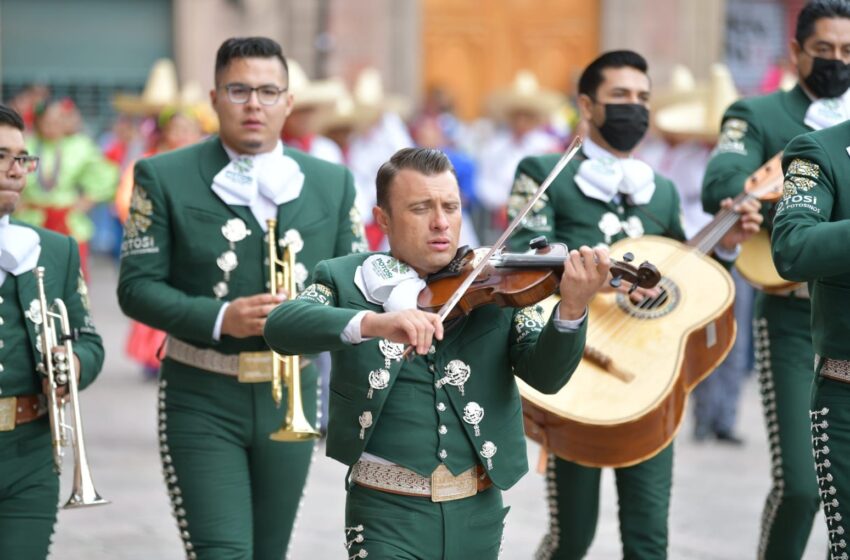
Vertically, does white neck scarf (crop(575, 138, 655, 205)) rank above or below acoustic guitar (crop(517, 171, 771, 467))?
above

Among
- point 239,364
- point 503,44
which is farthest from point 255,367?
point 503,44

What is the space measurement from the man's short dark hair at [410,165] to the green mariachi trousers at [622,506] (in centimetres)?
177

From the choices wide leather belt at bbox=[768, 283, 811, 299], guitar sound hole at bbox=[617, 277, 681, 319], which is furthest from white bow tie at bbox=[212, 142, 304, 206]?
wide leather belt at bbox=[768, 283, 811, 299]

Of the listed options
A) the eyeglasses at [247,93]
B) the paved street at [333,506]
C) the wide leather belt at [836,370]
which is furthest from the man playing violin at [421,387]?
the paved street at [333,506]

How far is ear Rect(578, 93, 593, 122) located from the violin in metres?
1.93

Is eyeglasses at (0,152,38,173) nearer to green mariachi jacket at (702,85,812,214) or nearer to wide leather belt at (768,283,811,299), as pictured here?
green mariachi jacket at (702,85,812,214)

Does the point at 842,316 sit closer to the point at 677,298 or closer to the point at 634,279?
the point at 634,279

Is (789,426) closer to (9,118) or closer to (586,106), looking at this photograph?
(586,106)

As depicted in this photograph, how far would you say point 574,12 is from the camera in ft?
79.4

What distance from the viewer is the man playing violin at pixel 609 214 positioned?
5.70 meters

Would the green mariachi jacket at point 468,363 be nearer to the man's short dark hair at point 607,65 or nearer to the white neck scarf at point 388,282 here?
the white neck scarf at point 388,282

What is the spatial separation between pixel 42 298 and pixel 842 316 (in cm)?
245

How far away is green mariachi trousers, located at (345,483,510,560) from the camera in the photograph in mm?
4273

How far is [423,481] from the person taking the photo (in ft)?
14.2
